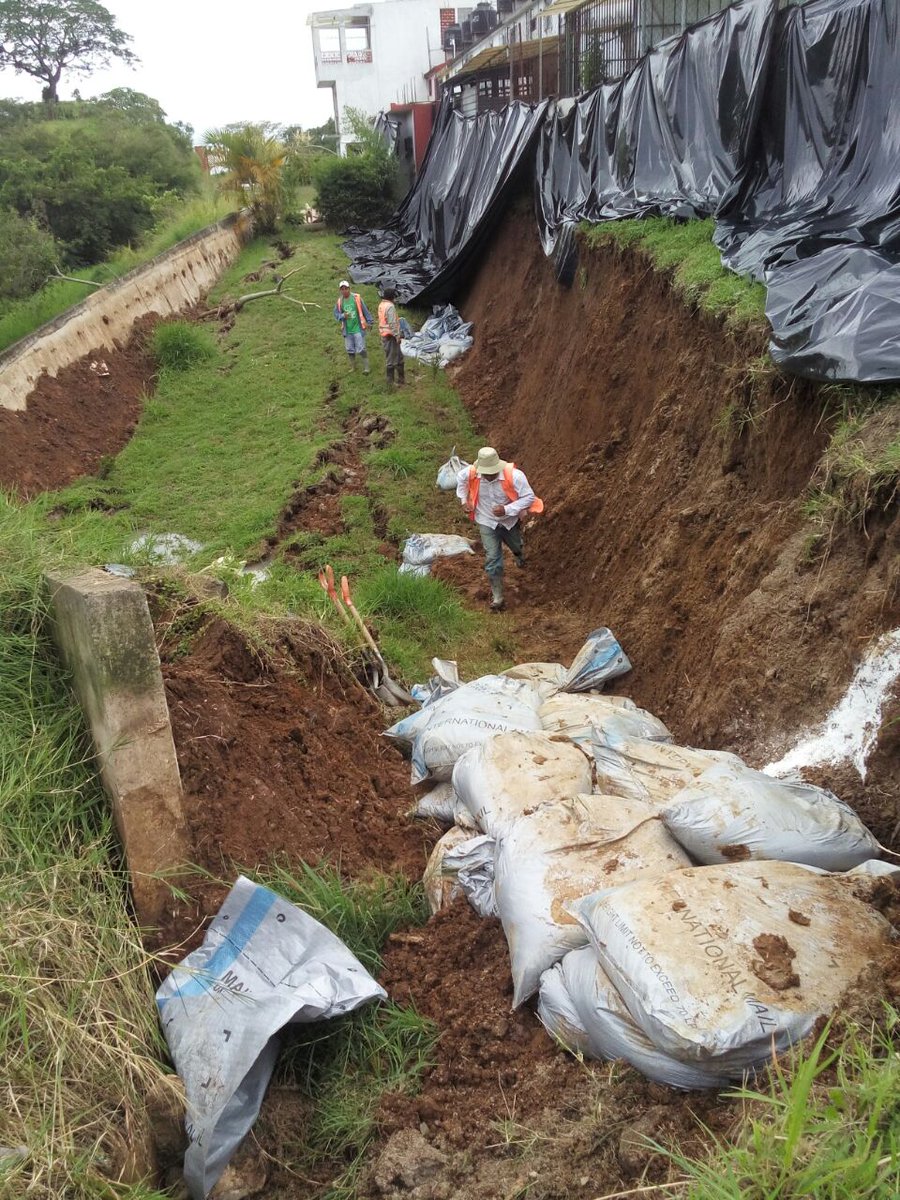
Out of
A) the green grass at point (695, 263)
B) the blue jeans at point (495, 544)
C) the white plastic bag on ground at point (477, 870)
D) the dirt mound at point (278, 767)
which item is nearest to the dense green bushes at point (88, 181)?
the green grass at point (695, 263)

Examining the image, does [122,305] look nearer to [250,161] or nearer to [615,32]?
[250,161]

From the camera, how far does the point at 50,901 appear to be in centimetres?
277

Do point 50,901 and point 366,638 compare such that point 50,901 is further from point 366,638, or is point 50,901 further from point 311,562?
point 311,562

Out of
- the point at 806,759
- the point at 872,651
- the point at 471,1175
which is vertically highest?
the point at 872,651

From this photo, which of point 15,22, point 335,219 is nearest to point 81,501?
point 335,219

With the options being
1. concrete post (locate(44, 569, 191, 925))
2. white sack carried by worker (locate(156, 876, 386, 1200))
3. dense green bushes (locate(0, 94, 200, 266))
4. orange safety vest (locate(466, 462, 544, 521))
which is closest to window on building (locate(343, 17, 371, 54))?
dense green bushes (locate(0, 94, 200, 266))

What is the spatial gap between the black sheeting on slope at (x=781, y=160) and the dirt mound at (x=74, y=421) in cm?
583

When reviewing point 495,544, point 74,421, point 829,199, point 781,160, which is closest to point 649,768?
point 495,544

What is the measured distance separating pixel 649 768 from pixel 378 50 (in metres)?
42.0

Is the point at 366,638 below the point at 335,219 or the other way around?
below

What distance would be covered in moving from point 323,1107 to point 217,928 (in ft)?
2.15

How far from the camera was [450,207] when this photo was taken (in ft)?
47.7

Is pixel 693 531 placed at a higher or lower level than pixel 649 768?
higher

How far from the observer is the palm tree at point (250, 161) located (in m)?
18.5
